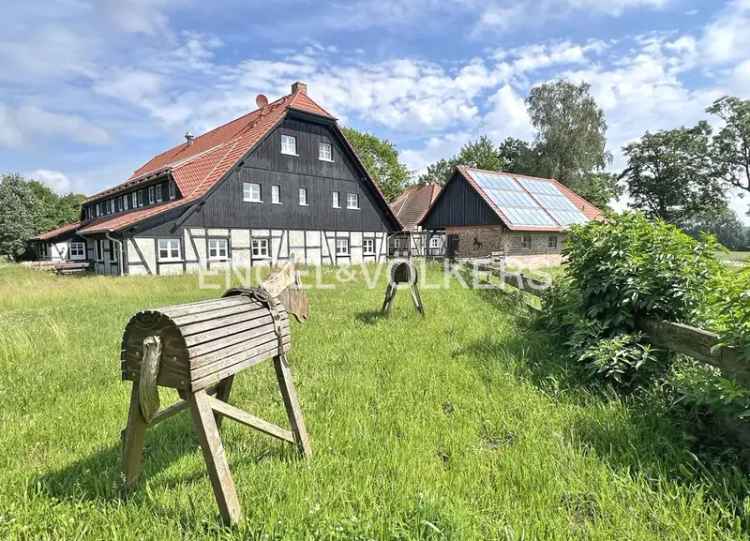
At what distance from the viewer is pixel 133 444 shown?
7.14 ft

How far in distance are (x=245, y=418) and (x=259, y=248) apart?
66.2 feet

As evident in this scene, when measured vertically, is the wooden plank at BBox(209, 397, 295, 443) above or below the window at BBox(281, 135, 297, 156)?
below

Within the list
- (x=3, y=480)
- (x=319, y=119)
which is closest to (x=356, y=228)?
(x=319, y=119)

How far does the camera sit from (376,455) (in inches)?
103

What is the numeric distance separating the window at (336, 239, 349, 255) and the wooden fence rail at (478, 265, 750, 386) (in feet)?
70.9

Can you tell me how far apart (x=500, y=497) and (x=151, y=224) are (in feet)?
64.3

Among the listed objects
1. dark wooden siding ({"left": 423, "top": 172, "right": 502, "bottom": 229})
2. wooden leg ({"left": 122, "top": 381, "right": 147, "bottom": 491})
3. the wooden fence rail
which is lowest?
wooden leg ({"left": 122, "top": 381, "right": 147, "bottom": 491})

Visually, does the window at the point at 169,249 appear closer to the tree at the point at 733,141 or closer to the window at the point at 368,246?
the window at the point at 368,246

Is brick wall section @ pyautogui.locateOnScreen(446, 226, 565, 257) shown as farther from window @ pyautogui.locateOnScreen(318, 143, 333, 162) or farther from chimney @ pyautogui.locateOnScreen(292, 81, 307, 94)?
Result: chimney @ pyautogui.locateOnScreen(292, 81, 307, 94)

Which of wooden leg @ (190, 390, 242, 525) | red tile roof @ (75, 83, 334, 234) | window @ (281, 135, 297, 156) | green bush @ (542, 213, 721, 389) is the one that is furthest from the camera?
window @ (281, 135, 297, 156)

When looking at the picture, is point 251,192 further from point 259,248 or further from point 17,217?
point 17,217

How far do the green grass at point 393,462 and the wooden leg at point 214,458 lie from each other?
108 millimetres

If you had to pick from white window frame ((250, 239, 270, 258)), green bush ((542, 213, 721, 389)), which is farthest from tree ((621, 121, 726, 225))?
green bush ((542, 213, 721, 389))

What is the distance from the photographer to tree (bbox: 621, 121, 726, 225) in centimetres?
3816
